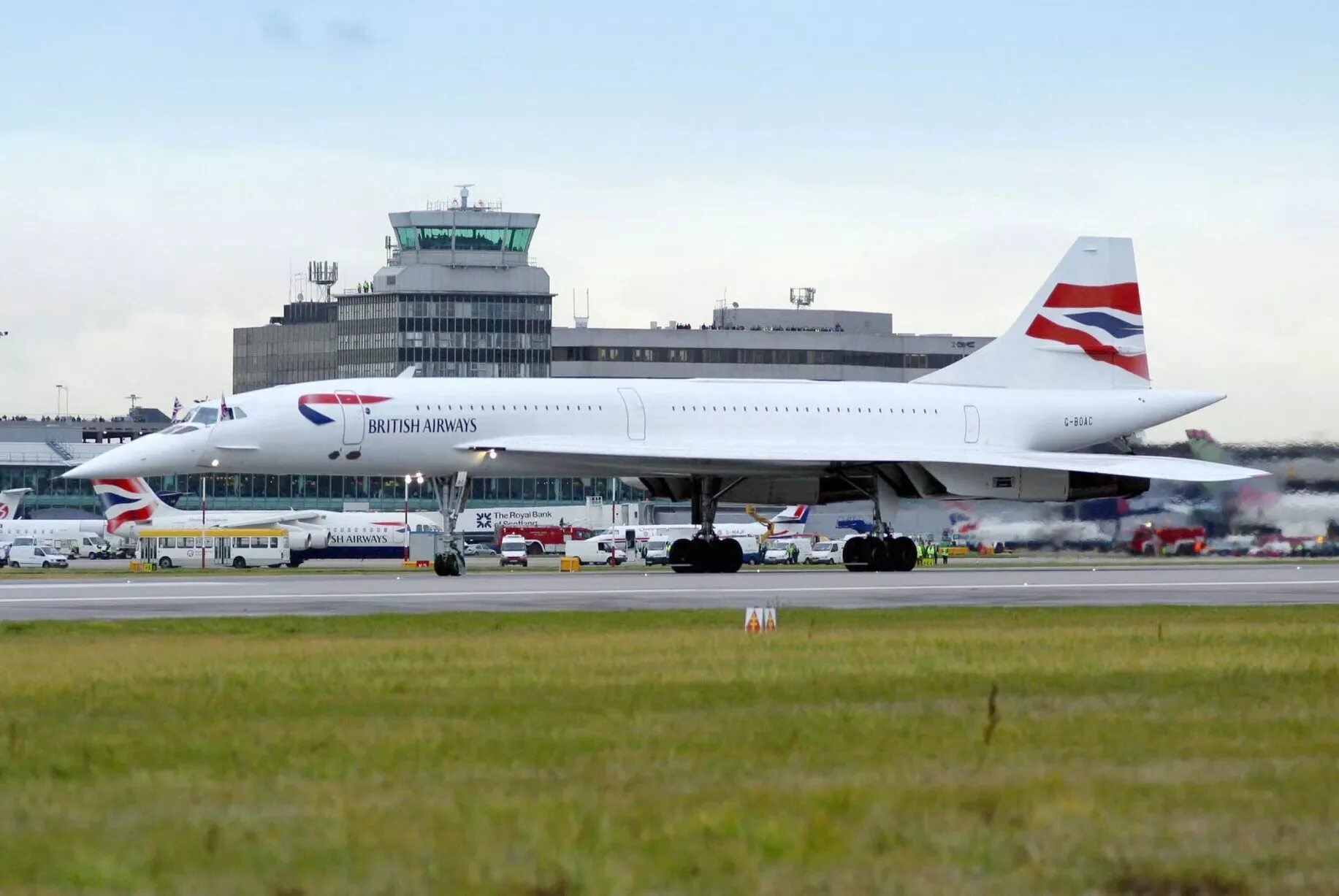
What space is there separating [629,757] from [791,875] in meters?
2.98

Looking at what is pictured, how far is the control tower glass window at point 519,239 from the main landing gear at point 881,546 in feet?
323

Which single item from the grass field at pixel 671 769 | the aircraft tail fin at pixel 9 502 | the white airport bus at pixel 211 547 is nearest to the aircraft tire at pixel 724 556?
the grass field at pixel 671 769

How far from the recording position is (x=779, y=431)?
39.1m

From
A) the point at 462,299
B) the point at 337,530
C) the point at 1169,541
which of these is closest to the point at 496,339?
the point at 462,299

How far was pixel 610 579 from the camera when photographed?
35.1m

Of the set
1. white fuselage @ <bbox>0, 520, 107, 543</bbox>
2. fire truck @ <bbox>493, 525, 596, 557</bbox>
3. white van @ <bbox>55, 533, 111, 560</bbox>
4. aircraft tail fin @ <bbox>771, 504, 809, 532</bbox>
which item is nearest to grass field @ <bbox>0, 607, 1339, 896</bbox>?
aircraft tail fin @ <bbox>771, 504, 809, 532</bbox>

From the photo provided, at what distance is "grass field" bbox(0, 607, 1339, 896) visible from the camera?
6.46 meters

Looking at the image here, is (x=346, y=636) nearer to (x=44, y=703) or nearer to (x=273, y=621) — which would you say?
(x=273, y=621)

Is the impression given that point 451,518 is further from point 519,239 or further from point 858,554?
point 519,239

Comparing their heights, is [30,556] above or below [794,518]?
below

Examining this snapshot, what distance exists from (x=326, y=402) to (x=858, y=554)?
36.7ft

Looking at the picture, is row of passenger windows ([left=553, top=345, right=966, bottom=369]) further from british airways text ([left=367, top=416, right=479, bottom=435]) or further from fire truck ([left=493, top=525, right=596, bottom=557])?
british airways text ([left=367, top=416, right=479, bottom=435])

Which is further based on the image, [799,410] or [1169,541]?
[1169,541]

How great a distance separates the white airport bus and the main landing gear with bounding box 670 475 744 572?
141 feet
